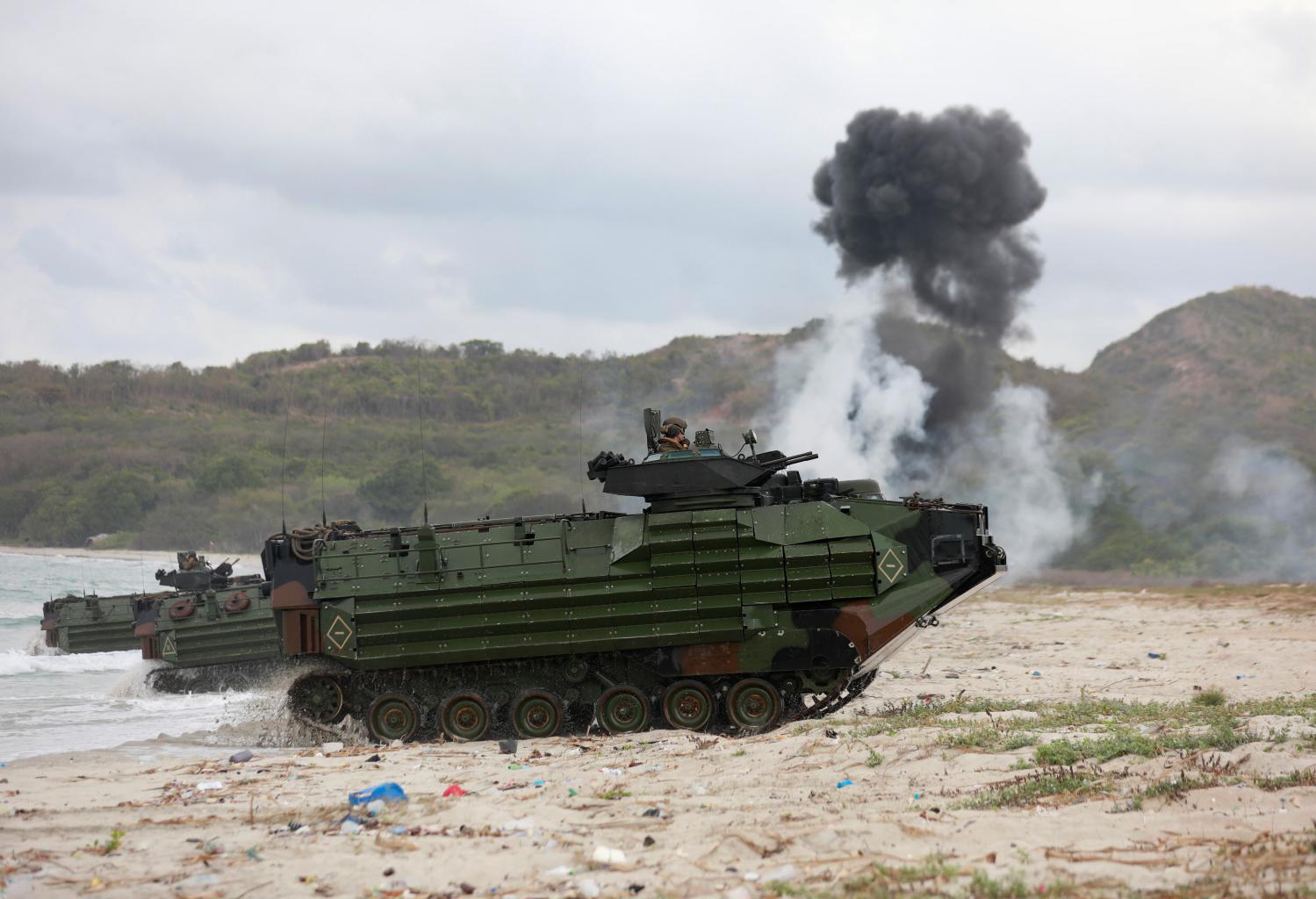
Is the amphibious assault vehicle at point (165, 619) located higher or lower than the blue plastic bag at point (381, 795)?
higher

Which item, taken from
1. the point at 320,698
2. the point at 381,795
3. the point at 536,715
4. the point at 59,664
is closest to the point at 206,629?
the point at 59,664

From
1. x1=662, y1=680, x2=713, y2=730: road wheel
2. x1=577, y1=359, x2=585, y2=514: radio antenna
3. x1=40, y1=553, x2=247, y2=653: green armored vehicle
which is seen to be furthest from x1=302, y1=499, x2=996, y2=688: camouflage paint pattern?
x1=40, y1=553, x2=247, y2=653: green armored vehicle

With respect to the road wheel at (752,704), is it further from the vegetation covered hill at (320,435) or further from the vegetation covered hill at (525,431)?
the vegetation covered hill at (320,435)

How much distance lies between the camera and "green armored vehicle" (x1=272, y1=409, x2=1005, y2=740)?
49.4 ft

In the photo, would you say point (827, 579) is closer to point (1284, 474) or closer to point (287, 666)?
point (287, 666)

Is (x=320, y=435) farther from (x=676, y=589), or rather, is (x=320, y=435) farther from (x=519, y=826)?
(x=519, y=826)

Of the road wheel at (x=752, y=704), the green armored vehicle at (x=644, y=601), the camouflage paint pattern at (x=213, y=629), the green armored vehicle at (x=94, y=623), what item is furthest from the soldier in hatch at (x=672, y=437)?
the green armored vehicle at (x=94, y=623)

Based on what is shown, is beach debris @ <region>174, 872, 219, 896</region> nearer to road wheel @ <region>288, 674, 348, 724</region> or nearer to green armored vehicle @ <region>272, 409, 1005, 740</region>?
green armored vehicle @ <region>272, 409, 1005, 740</region>

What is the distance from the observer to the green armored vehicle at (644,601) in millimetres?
15055

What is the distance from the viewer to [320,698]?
16094mm

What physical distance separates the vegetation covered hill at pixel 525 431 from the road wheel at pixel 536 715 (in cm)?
Result: 3015

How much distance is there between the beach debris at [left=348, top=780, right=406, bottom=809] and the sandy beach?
1.03 ft

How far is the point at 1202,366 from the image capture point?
7006cm

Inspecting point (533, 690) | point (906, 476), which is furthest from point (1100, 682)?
point (906, 476)
